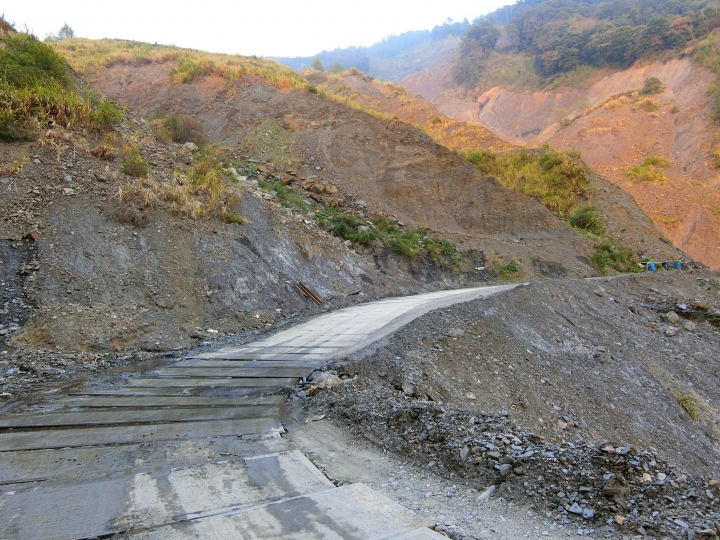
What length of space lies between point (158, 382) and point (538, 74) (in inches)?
2394

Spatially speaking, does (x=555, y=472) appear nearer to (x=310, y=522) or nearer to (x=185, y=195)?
(x=310, y=522)

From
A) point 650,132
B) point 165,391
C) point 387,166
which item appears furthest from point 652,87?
point 165,391

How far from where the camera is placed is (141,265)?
9281 mm

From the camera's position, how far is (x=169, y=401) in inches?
222

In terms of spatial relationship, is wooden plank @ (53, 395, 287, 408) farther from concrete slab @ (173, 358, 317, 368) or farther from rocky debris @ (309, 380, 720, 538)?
rocky debris @ (309, 380, 720, 538)

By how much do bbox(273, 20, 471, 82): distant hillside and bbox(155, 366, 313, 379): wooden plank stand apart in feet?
307

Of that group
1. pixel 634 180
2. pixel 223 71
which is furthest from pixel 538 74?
pixel 223 71

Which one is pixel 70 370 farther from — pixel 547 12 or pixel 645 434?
pixel 547 12

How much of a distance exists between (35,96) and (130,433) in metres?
10.7

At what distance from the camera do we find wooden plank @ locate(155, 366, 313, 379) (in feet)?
21.6

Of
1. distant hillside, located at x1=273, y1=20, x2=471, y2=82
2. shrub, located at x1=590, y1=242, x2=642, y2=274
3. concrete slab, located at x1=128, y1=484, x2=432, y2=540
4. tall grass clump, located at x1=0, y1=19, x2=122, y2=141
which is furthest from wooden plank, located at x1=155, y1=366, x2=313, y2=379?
distant hillside, located at x1=273, y1=20, x2=471, y2=82

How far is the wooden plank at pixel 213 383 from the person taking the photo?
6223mm

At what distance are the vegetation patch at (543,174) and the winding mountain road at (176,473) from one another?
2301cm

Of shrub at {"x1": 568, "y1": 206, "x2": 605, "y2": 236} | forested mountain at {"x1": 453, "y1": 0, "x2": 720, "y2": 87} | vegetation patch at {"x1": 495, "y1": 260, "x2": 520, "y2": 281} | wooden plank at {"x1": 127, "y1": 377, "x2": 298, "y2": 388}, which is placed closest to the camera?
wooden plank at {"x1": 127, "y1": 377, "x2": 298, "y2": 388}
